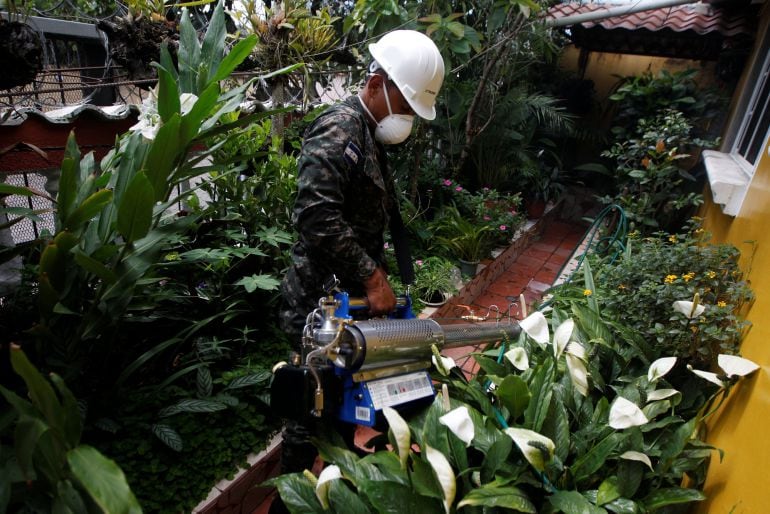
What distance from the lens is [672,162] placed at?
4.01 m

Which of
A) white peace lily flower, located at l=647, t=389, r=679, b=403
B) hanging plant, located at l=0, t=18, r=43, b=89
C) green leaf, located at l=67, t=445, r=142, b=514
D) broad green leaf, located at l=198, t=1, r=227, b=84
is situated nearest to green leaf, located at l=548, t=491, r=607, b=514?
white peace lily flower, located at l=647, t=389, r=679, b=403

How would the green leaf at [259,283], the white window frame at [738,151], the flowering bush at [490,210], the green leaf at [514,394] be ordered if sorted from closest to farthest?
the green leaf at [514,394], the green leaf at [259,283], the white window frame at [738,151], the flowering bush at [490,210]

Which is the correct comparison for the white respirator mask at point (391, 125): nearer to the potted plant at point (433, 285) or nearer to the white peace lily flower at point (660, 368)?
the white peace lily flower at point (660, 368)

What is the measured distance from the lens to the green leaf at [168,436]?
158 centimetres

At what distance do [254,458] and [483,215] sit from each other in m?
3.27

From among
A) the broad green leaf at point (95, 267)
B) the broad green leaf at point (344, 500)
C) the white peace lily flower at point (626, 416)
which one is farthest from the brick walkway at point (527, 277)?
the broad green leaf at point (95, 267)

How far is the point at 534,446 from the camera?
4.06 feet

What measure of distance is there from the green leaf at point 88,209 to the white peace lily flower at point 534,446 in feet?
4.30

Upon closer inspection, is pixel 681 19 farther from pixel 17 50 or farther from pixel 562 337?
pixel 17 50

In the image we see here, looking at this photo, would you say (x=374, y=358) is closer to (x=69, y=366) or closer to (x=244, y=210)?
(x=69, y=366)

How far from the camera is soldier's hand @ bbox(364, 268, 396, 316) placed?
5.30ft

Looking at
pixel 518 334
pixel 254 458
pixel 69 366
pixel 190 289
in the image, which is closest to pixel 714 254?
pixel 518 334

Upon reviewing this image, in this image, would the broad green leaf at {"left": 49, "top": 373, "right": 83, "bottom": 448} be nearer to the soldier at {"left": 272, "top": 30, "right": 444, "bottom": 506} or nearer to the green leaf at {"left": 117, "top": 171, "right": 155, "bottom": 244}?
the green leaf at {"left": 117, "top": 171, "right": 155, "bottom": 244}

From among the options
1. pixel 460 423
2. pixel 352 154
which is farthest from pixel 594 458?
pixel 352 154
